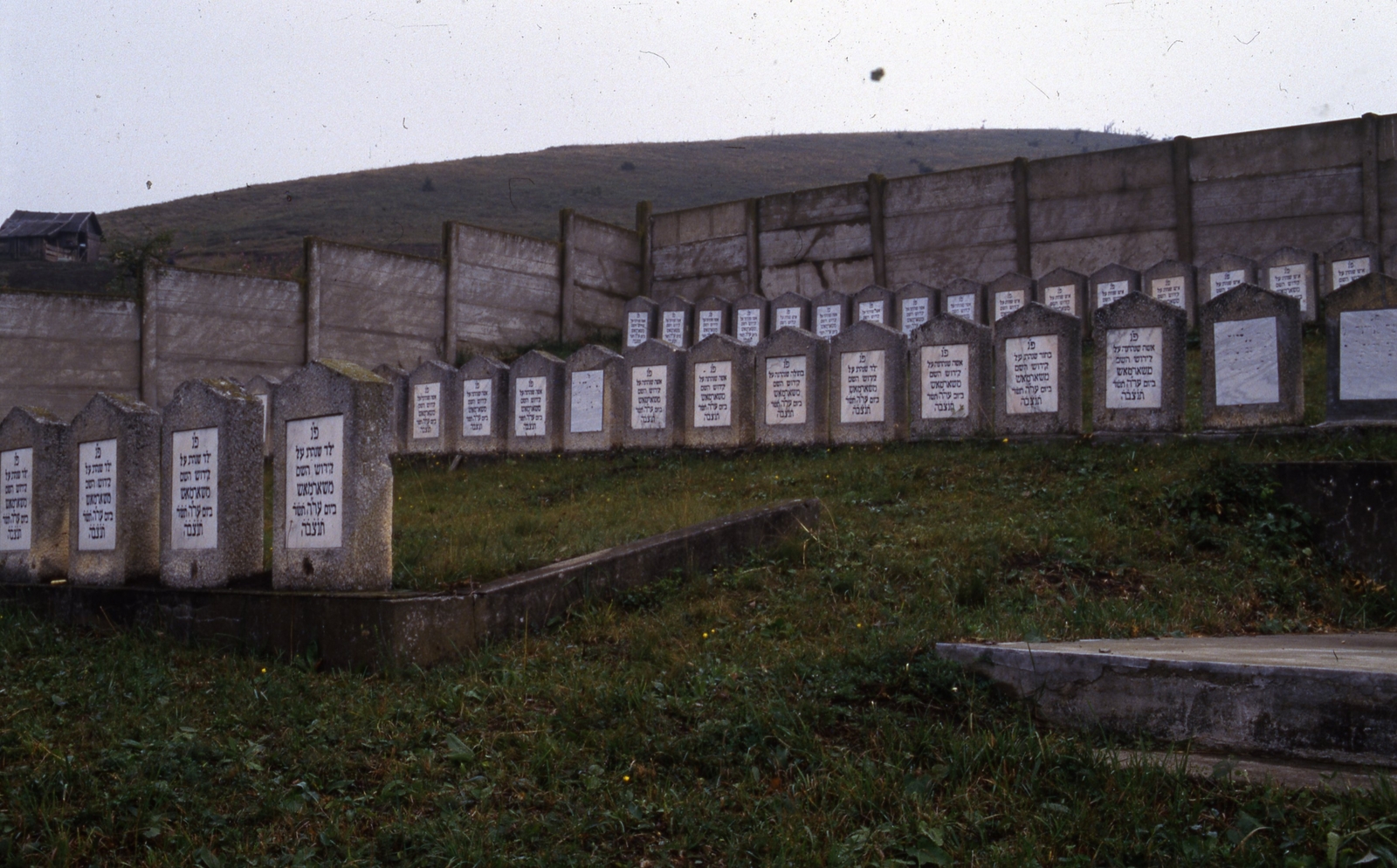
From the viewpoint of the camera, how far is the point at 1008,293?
56.6ft

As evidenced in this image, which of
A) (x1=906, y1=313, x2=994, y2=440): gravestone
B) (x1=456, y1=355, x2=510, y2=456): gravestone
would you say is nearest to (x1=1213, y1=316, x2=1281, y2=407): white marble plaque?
(x1=906, y1=313, x2=994, y2=440): gravestone

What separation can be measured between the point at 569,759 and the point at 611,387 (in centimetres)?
784

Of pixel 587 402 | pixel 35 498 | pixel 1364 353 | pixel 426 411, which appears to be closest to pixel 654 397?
pixel 587 402

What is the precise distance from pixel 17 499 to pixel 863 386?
6.86 meters

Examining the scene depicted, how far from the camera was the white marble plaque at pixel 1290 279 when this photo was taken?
15.6m

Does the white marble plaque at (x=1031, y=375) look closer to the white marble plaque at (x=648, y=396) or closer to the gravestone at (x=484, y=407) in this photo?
the white marble plaque at (x=648, y=396)

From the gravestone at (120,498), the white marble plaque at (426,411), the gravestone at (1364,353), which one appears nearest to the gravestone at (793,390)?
the white marble plaque at (426,411)

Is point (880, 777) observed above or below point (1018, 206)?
below

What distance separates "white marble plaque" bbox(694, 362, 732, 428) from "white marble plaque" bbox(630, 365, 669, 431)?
358 millimetres

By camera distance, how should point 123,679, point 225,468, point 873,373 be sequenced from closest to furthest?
point 123,679, point 225,468, point 873,373

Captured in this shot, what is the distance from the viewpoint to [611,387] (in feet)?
37.0

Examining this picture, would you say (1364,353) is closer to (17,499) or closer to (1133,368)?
(1133,368)

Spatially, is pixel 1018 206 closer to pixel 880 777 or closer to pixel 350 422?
pixel 350 422

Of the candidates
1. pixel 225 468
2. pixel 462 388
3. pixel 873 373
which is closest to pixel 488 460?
pixel 462 388
